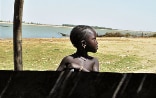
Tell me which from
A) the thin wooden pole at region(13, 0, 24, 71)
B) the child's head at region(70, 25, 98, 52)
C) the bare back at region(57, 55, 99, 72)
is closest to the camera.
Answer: the bare back at region(57, 55, 99, 72)

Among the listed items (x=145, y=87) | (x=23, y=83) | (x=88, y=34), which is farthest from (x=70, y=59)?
(x=145, y=87)

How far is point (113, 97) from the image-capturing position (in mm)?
2428

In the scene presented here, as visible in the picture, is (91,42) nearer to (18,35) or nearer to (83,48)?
(83,48)

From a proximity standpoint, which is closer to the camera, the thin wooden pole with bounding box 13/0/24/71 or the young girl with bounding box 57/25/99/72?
the young girl with bounding box 57/25/99/72

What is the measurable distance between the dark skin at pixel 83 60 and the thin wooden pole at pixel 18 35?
3900 mm

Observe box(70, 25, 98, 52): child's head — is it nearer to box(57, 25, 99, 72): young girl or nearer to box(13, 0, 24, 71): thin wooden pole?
box(57, 25, 99, 72): young girl

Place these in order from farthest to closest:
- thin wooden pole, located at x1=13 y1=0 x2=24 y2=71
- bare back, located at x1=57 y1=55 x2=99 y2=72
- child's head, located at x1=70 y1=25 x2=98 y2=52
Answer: thin wooden pole, located at x1=13 y1=0 x2=24 y2=71, child's head, located at x1=70 y1=25 x2=98 y2=52, bare back, located at x1=57 y1=55 x2=99 y2=72

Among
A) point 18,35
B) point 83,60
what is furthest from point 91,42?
point 18,35

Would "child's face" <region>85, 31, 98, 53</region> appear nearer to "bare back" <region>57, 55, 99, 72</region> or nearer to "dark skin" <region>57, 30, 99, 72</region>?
"dark skin" <region>57, 30, 99, 72</region>

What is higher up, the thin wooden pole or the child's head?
the child's head

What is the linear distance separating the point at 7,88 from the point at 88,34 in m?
1.37

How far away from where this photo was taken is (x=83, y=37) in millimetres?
3713

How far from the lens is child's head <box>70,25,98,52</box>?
3.70 m

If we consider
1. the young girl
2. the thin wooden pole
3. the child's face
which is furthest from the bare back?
the thin wooden pole
